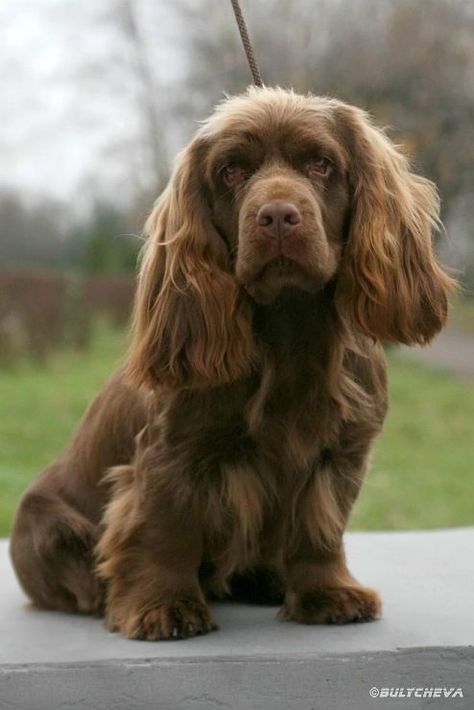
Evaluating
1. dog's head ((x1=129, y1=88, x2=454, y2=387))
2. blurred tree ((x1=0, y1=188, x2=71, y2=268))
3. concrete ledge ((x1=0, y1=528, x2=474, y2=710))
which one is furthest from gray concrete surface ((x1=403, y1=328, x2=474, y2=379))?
concrete ledge ((x1=0, y1=528, x2=474, y2=710))

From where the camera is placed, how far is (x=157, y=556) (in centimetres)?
301

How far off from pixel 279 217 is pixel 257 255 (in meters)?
0.11

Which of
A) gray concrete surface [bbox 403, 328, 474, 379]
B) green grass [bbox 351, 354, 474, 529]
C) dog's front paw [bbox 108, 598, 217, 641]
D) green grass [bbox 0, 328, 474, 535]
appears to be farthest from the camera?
gray concrete surface [bbox 403, 328, 474, 379]

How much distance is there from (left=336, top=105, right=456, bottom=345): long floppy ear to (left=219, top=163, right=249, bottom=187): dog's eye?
0.89 feet

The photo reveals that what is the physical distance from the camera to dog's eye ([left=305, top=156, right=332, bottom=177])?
9.22 feet

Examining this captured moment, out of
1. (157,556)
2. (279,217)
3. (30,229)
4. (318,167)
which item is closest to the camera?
(279,217)

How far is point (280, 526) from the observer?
3.06 m

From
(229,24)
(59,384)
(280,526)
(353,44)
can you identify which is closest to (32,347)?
(59,384)

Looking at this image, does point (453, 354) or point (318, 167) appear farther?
point (453, 354)

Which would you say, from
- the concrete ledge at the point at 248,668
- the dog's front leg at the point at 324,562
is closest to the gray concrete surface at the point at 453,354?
the dog's front leg at the point at 324,562

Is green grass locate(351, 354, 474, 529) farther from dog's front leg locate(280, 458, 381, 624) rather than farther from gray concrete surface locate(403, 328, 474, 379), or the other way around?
dog's front leg locate(280, 458, 381, 624)

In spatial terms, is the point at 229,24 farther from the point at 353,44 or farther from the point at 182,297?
the point at 182,297

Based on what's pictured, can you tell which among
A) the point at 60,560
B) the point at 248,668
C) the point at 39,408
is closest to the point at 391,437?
the point at 39,408

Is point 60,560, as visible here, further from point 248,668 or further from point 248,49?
point 248,49
